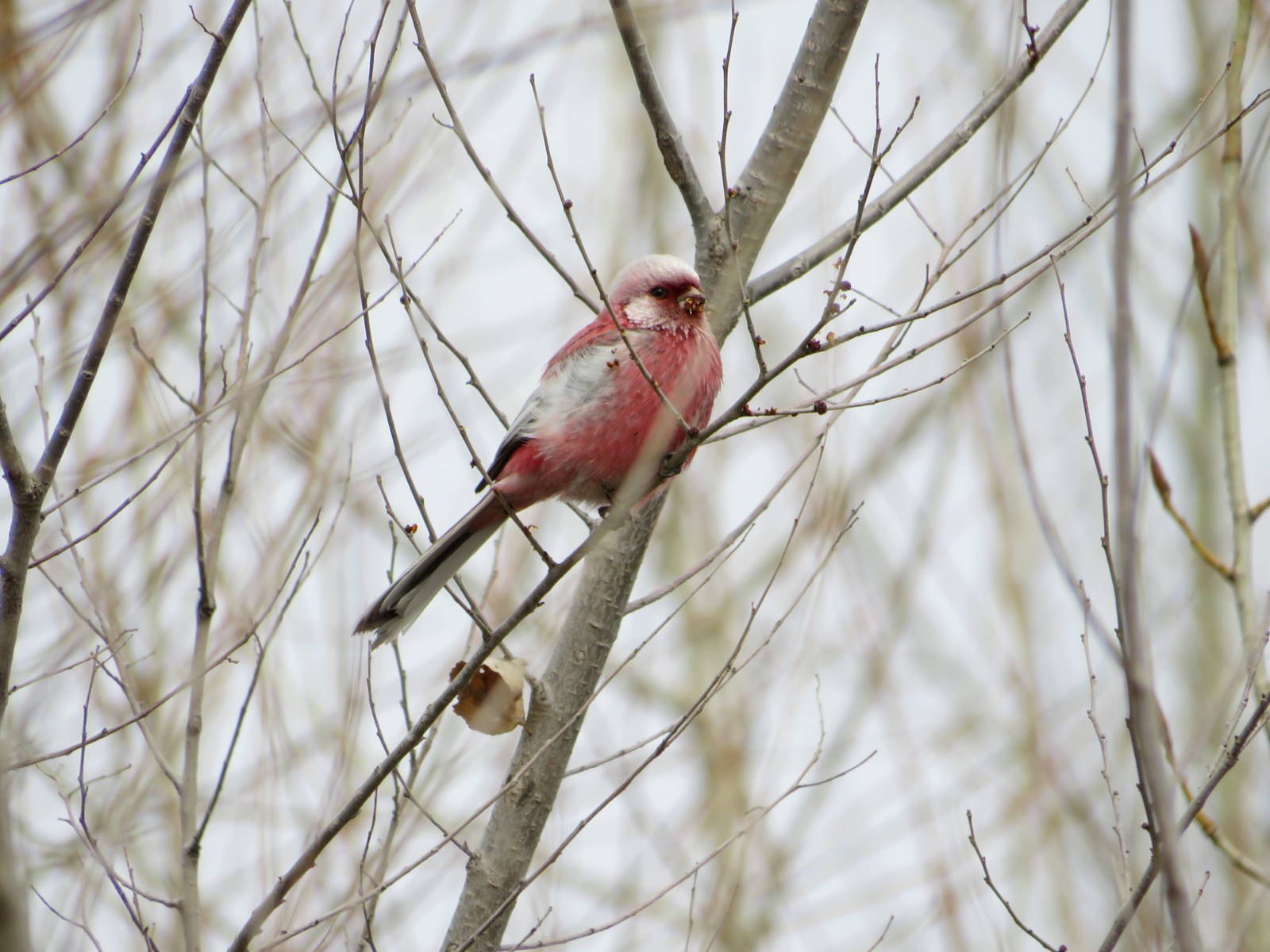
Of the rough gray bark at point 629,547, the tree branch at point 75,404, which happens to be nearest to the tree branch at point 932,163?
the rough gray bark at point 629,547

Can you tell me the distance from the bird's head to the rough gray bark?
0.06 meters

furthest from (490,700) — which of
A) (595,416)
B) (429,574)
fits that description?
(595,416)

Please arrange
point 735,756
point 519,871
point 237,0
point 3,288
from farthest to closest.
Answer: point 735,756, point 519,871, point 3,288, point 237,0

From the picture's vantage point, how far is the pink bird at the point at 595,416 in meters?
4.01

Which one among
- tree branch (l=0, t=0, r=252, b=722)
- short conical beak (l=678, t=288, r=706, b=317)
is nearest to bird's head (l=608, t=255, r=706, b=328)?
short conical beak (l=678, t=288, r=706, b=317)

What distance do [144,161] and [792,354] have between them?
1559 mm

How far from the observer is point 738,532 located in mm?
3518

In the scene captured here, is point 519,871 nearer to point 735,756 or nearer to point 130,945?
point 130,945

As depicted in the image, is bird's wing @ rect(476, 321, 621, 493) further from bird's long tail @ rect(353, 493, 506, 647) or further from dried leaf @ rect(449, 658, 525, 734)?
dried leaf @ rect(449, 658, 525, 734)

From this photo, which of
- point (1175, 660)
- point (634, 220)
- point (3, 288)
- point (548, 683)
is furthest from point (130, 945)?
point (1175, 660)

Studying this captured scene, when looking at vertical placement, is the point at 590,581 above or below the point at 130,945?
above

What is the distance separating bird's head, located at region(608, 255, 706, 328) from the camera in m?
4.29

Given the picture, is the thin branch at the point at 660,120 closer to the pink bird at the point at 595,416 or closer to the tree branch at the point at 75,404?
the pink bird at the point at 595,416

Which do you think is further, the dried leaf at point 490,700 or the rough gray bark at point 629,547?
the rough gray bark at point 629,547
